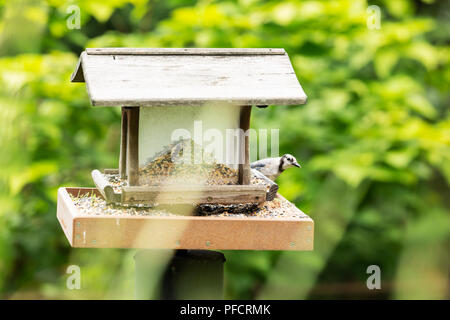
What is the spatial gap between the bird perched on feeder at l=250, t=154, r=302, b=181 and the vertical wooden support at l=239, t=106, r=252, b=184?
26 centimetres

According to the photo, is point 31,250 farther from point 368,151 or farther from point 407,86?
point 407,86

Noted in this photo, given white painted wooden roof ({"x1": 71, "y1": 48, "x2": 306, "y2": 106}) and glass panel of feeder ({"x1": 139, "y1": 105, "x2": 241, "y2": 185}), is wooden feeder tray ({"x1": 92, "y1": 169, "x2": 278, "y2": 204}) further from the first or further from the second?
white painted wooden roof ({"x1": 71, "y1": 48, "x2": 306, "y2": 106})

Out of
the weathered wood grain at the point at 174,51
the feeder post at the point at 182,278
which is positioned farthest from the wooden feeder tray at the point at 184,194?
the weathered wood grain at the point at 174,51

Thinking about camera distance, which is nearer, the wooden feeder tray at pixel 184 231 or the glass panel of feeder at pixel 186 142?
the wooden feeder tray at pixel 184 231

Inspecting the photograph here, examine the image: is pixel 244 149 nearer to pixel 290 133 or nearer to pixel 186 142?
pixel 186 142

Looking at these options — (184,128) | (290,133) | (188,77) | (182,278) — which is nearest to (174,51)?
(188,77)

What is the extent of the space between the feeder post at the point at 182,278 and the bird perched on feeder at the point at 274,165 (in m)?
0.51

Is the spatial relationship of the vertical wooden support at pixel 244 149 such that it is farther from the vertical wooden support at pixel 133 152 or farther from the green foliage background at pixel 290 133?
the green foliage background at pixel 290 133

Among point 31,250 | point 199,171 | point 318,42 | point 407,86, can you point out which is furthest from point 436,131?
point 31,250

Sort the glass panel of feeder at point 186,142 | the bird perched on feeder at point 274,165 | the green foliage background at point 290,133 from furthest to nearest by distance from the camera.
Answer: the green foliage background at point 290,133, the bird perched on feeder at point 274,165, the glass panel of feeder at point 186,142

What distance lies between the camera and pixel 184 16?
3.45 metres

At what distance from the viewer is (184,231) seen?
6.47 feet

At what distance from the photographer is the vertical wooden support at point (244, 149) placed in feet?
7.20

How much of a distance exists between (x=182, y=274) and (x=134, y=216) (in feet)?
0.93
